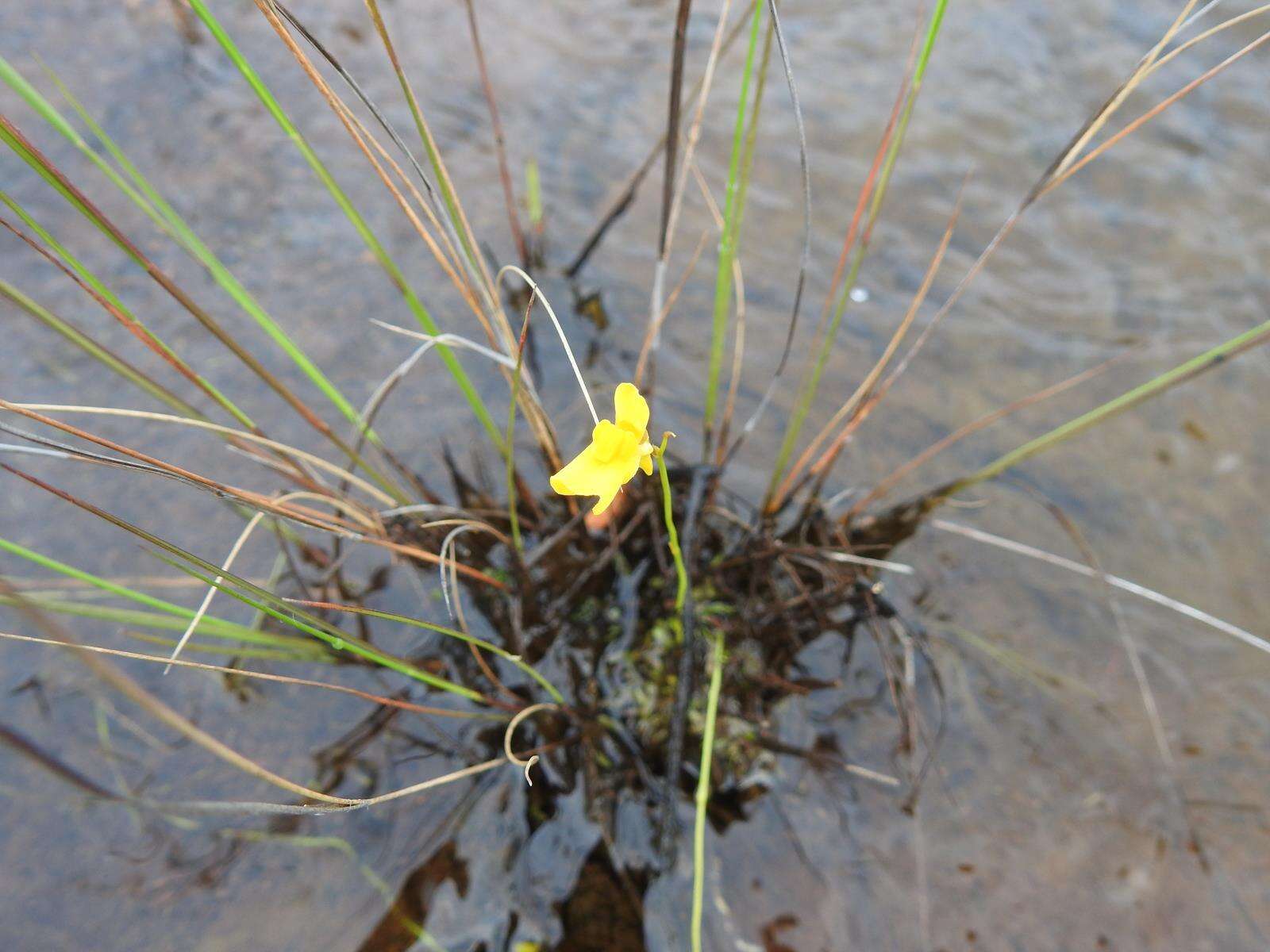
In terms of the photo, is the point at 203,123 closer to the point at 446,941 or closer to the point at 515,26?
the point at 515,26

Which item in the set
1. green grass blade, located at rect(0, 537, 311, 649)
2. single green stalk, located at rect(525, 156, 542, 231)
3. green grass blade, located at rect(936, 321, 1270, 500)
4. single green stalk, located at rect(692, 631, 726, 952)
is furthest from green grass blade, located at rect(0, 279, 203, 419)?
green grass blade, located at rect(936, 321, 1270, 500)

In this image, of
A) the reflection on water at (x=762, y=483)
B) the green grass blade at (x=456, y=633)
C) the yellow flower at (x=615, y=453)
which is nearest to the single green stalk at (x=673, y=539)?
the yellow flower at (x=615, y=453)

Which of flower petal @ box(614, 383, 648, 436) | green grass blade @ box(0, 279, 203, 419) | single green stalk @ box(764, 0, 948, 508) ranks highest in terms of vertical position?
single green stalk @ box(764, 0, 948, 508)

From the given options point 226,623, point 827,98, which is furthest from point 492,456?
point 827,98

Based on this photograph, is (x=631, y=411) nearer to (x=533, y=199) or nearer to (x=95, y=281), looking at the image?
(x=95, y=281)

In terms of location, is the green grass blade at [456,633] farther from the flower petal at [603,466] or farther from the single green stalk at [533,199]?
the single green stalk at [533,199]

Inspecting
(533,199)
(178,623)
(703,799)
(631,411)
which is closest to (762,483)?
(703,799)

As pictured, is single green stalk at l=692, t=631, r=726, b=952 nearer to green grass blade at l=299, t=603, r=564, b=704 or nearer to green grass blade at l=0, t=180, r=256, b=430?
green grass blade at l=299, t=603, r=564, b=704
